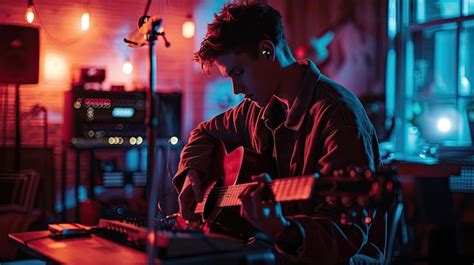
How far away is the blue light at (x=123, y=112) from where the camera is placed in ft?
16.6

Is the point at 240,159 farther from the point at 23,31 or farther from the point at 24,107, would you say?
the point at 24,107

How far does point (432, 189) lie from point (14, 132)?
3.31 meters

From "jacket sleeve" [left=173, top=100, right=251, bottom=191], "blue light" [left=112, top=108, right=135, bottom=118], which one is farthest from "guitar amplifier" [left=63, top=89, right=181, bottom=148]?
"jacket sleeve" [left=173, top=100, right=251, bottom=191]

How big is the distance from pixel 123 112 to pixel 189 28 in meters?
0.93

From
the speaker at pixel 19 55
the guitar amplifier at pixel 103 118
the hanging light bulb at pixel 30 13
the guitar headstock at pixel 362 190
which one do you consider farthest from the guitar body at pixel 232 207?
the guitar amplifier at pixel 103 118

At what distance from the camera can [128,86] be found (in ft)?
18.4

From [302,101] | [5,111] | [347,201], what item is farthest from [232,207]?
[5,111]

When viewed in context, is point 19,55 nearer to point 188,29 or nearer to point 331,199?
point 188,29

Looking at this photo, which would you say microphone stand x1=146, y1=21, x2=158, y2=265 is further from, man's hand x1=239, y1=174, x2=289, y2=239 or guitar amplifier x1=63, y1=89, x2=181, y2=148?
guitar amplifier x1=63, y1=89, x2=181, y2=148

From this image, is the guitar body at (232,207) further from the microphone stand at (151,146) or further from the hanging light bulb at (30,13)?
the hanging light bulb at (30,13)

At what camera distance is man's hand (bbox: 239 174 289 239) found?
1.66 metres

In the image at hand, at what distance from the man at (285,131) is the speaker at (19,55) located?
235 cm

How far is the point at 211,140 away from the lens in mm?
2691

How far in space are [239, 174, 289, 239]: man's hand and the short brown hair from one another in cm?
62
